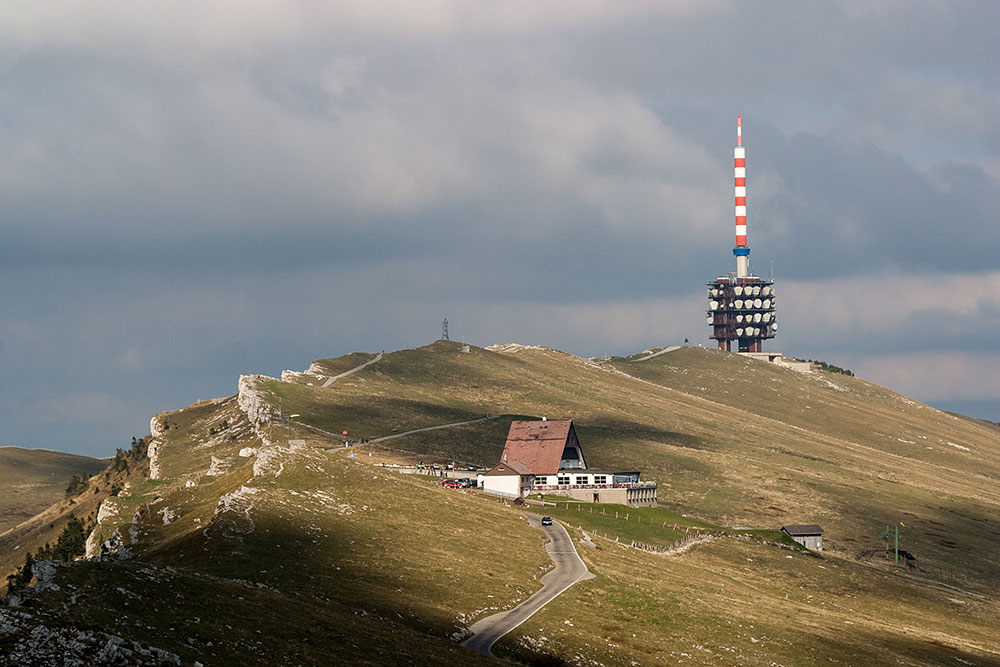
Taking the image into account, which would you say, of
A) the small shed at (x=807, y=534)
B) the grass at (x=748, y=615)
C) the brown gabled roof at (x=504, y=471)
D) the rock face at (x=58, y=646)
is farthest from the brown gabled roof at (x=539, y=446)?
the rock face at (x=58, y=646)

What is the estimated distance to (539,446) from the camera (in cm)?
16738

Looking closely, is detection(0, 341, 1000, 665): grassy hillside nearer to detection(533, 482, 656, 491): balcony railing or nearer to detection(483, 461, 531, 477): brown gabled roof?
detection(483, 461, 531, 477): brown gabled roof

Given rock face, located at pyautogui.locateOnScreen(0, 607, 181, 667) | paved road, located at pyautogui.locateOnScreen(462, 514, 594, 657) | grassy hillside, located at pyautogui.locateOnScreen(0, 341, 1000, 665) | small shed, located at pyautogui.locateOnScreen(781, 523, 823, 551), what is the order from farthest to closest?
small shed, located at pyautogui.locateOnScreen(781, 523, 823, 551) < paved road, located at pyautogui.locateOnScreen(462, 514, 594, 657) < grassy hillside, located at pyautogui.locateOnScreen(0, 341, 1000, 665) < rock face, located at pyautogui.locateOnScreen(0, 607, 181, 667)

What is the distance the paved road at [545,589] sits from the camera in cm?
6656

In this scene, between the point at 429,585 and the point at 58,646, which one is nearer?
the point at 58,646

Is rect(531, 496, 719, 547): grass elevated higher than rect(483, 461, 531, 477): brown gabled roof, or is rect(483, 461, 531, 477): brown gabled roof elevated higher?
rect(483, 461, 531, 477): brown gabled roof

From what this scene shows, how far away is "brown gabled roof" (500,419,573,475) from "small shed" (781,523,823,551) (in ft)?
108

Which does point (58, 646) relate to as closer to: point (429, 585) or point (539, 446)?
point (429, 585)

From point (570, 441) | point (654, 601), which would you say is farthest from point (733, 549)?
point (654, 601)

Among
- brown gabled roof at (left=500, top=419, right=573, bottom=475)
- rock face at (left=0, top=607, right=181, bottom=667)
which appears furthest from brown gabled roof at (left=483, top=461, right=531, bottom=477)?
rock face at (left=0, top=607, right=181, bottom=667)

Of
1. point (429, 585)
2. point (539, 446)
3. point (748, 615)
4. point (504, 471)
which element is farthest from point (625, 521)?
point (429, 585)

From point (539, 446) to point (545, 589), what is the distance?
83.2m

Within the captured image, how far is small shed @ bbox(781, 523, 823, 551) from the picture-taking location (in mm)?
163375

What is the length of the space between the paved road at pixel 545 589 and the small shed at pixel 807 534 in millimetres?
54394
